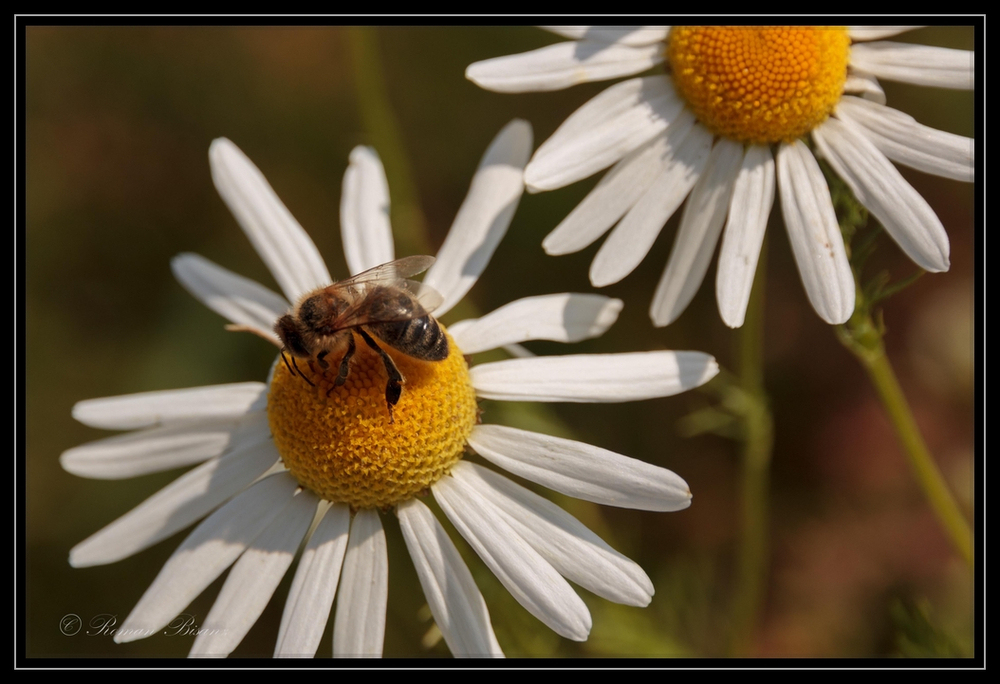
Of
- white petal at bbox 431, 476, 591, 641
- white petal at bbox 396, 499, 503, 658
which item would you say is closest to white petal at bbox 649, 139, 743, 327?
white petal at bbox 431, 476, 591, 641

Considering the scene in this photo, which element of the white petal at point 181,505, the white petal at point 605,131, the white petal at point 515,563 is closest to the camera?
the white petal at point 515,563

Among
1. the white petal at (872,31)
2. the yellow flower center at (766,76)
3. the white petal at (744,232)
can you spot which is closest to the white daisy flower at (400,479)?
the white petal at (744,232)

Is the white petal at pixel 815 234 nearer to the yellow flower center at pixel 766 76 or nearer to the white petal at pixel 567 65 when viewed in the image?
the yellow flower center at pixel 766 76

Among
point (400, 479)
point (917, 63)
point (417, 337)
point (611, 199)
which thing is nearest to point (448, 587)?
point (400, 479)

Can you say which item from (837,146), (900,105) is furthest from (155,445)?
(900,105)

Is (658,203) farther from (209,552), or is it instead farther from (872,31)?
(209,552)

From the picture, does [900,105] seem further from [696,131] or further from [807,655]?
[807,655]
